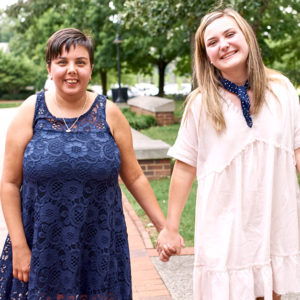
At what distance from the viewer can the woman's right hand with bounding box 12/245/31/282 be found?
2.36 m

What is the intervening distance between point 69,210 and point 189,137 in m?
0.71

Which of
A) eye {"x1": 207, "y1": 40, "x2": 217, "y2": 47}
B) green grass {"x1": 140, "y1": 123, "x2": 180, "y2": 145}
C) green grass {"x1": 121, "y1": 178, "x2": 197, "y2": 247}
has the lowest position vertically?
green grass {"x1": 121, "y1": 178, "x2": 197, "y2": 247}

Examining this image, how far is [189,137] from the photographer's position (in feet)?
8.45

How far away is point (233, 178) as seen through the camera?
2.46 metres

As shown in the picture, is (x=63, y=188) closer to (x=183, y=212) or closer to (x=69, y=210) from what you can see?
(x=69, y=210)

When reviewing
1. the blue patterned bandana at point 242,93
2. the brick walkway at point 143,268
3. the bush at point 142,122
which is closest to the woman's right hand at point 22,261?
the blue patterned bandana at point 242,93

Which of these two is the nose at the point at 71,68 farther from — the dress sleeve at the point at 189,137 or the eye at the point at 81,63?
the dress sleeve at the point at 189,137

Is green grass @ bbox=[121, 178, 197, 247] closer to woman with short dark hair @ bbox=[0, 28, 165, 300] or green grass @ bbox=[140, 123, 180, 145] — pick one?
woman with short dark hair @ bbox=[0, 28, 165, 300]

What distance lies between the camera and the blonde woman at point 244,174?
2432 mm

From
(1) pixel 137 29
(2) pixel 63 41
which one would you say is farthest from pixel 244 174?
(1) pixel 137 29

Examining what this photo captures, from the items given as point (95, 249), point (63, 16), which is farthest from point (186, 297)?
point (63, 16)

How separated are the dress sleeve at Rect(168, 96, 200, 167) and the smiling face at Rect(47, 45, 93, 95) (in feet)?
1.79

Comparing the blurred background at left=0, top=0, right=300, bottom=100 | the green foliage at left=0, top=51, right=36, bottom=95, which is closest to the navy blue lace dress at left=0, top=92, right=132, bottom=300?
the blurred background at left=0, top=0, right=300, bottom=100

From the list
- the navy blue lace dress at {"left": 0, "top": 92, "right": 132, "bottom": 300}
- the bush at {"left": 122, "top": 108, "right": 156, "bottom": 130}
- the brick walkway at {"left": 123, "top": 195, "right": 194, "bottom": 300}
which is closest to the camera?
the navy blue lace dress at {"left": 0, "top": 92, "right": 132, "bottom": 300}
